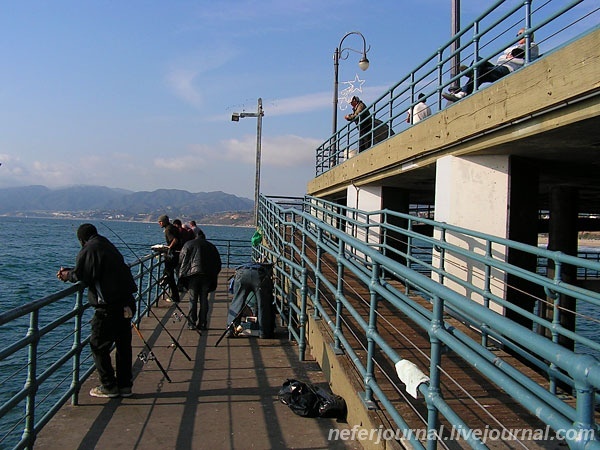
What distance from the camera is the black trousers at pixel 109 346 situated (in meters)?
5.46

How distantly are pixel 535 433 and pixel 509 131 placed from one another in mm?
4254

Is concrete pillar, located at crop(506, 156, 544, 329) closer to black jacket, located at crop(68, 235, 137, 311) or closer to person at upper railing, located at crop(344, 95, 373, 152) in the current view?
black jacket, located at crop(68, 235, 137, 311)

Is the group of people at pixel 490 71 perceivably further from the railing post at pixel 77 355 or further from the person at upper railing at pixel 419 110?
the railing post at pixel 77 355

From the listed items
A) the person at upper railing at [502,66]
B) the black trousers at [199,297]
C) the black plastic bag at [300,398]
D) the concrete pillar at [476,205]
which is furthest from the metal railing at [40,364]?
the person at upper railing at [502,66]

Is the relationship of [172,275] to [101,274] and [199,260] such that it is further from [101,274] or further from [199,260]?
[101,274]

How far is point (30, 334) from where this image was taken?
4379 millimetres

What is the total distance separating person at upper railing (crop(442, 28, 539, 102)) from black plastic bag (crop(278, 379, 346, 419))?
182 inches

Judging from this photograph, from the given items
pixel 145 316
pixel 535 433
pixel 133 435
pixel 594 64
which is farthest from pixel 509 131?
pixel 145 316

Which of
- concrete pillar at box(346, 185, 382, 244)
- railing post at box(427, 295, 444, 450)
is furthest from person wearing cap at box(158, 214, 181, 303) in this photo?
railing post at box(427, 295, 444, 450)

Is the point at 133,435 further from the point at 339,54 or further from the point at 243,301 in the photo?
the point at 339,54

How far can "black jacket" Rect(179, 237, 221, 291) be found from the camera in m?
9.23

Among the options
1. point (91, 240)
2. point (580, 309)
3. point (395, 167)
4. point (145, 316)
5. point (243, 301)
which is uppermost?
point (395, 167)

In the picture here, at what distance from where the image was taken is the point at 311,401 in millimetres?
5039

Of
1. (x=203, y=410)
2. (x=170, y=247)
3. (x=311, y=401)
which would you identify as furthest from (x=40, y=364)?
(x=311, y=401)
